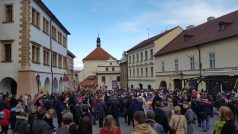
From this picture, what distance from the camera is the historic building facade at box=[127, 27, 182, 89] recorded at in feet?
158

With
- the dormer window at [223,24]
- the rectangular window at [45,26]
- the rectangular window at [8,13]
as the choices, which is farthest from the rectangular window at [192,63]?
the rectangular window at [8,13]

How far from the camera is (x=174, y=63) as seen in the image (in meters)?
40.6

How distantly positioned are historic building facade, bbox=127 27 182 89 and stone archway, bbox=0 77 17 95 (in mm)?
25665

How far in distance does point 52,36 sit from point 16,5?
32.4 ft

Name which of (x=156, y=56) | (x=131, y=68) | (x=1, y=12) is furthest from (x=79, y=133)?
(x=131, y=68)

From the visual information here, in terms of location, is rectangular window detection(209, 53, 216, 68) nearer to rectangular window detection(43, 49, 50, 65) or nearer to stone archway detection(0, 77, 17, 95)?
rectangular window detection(43, 49, 50, 65)

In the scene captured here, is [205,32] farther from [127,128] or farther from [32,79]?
[127,128]

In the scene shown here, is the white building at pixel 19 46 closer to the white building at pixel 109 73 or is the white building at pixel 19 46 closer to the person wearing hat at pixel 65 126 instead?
the person wearing hat at pixel 65 126

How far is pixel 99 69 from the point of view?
3526 inches

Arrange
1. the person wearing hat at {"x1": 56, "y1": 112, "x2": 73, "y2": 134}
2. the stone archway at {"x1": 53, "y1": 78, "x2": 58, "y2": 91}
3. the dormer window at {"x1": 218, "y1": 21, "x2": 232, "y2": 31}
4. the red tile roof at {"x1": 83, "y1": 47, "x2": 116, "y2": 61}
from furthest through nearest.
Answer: the red tile roof at {"x1": 83, "y1": 47, "x2": 116, "y2": 61} → the stone archway at {"x1": 53, "y1": 78, "x2": 58, "y2": 91} → the dormer window at {"x1": 218, "y1": 21, "x2": 232, "y2": 31} → the person wearing hat at {"x1": 56, "y1": 112, "x2": 73, "y2": 134}

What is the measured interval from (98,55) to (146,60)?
5795cm

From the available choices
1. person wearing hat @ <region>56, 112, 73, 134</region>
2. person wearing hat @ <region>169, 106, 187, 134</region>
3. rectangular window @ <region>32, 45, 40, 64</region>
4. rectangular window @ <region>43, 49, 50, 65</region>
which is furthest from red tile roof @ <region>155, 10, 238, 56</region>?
person wearing hat @ <region>56, 112, 73, 134</region>

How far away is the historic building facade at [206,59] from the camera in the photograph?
2779 centimetres

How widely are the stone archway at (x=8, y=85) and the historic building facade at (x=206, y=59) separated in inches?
608
